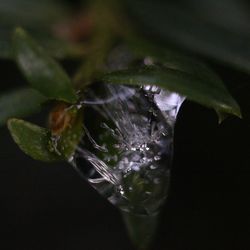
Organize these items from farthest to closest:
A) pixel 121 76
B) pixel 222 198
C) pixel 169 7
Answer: pixel 169 7 < pixel 222 198 < pixel 121 76

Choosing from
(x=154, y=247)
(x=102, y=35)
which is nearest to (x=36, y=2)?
(x=102, y=35)

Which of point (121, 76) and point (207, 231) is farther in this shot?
point (207, 231)

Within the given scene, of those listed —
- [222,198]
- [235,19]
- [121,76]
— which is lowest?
[222,198]

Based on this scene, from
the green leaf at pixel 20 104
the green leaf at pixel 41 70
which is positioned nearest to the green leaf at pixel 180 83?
the green leaf at pixel 41 70

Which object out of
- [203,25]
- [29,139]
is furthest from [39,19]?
[29,139]

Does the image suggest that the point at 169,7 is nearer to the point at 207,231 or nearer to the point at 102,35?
the point at 102,35
